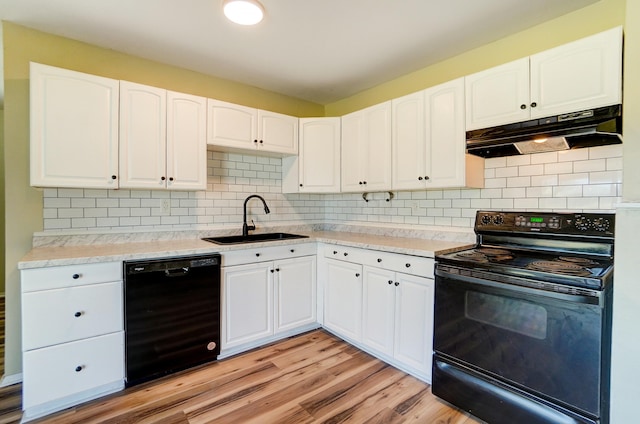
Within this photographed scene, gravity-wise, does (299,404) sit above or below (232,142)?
below

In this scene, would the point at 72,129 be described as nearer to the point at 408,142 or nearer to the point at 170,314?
the point at 170,314

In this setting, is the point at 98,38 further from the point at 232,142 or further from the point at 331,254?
the point at 331,254

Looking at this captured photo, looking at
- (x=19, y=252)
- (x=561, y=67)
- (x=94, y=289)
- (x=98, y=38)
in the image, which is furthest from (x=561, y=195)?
(x=19, y=252)

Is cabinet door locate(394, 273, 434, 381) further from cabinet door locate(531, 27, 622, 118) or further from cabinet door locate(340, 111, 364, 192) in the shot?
cabinet door locate(531, 27, 622, 118)

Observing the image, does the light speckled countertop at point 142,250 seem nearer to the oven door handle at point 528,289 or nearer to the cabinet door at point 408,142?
the oven door handle at point 528,289

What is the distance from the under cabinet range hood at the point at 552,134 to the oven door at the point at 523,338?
905 mm

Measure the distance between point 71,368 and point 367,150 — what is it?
2678mm

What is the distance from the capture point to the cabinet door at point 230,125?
104 inches

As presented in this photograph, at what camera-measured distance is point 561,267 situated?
61.9 inches

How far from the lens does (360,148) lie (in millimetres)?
2947

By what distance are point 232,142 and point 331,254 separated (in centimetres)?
135

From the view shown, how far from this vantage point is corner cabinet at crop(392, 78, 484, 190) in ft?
7.30

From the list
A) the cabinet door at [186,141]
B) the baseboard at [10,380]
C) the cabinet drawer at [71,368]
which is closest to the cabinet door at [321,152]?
the cabinet door at [186,141]

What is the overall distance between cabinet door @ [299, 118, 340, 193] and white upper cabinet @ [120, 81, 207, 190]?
1.02 meters
